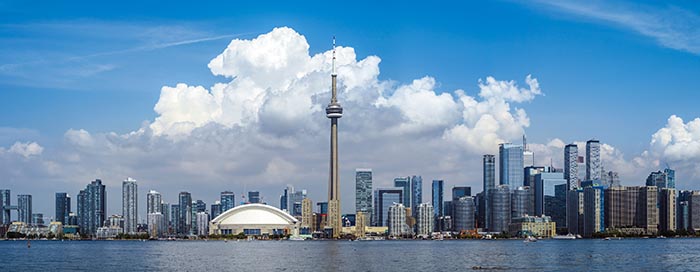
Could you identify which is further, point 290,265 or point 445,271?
point 290,265

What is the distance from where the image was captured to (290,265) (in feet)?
399

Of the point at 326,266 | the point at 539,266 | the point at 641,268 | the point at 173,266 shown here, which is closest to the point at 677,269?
the point at 641,268

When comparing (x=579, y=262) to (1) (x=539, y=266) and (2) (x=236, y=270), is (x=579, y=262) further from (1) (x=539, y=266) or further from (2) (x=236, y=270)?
(2) (x=236, y=270)

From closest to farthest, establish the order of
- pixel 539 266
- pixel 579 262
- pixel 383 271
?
pixel 383 271, pixel 539 266, pixel 579 262

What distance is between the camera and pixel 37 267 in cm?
12219

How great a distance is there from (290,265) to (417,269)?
19087 mm

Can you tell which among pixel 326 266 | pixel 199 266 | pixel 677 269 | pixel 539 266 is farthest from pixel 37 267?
pixel 677 269

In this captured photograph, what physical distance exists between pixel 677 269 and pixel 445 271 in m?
27.7

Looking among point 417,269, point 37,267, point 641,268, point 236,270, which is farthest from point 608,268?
point 37,267

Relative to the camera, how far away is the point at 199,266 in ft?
390

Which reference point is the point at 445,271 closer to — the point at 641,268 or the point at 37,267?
the point at 641,268

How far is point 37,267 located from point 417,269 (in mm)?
50862

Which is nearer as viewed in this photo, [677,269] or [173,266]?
[677,269]

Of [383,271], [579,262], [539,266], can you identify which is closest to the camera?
[383,271]
